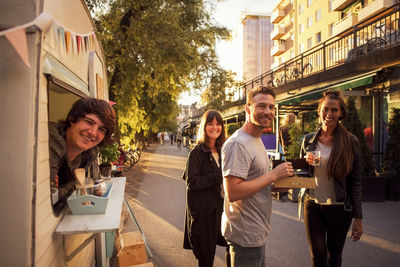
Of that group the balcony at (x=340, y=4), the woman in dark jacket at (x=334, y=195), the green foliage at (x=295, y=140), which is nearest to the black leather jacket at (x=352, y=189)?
the woman in dark jacket at (x=334, y=195)

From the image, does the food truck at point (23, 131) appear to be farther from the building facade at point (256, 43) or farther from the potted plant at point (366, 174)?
the building facade at point (256, 43)

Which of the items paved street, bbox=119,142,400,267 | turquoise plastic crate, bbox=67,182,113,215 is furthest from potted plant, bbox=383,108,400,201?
turquoise plastic crate, bbox=67,182,113,215

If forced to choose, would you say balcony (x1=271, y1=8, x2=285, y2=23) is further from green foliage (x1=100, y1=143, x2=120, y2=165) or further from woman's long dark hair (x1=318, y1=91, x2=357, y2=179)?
woman's long dark hair (x1=318, y1=91, x2=357, y2=179)

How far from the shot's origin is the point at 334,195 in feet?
8.21

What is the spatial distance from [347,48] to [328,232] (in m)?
10.7

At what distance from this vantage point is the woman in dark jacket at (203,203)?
114 inches

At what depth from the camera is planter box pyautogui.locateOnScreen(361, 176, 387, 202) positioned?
21.4 ft

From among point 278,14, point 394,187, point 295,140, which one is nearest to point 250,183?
point 295,140

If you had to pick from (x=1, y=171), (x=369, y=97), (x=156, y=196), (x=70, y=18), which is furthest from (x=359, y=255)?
(x=369, y=97)

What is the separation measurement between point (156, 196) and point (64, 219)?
6.21 meters

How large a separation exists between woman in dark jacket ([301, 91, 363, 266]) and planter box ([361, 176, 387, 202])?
15.9ft

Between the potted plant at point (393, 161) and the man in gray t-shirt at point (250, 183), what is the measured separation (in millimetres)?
6522

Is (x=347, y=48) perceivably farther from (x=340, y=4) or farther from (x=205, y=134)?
(x=340, y=4)

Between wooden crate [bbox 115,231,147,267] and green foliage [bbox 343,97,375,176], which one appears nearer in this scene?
wooden crate [bbox 115,231,147,267]
